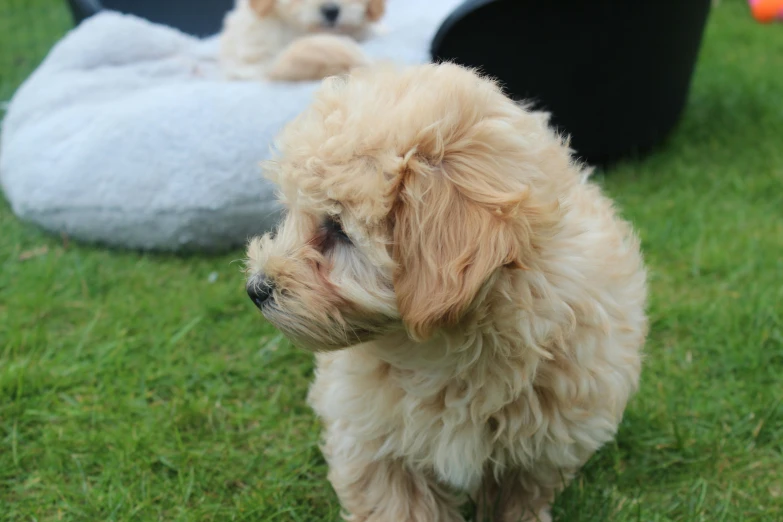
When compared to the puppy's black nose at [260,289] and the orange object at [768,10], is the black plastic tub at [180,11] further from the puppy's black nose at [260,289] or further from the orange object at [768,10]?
the orange object at [768,10]

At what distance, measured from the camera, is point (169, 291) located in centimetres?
357

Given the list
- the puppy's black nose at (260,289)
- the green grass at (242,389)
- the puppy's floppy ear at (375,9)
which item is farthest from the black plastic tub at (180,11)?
the puppy's black nose at (260,289)

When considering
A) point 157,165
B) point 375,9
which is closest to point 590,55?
point 375,9

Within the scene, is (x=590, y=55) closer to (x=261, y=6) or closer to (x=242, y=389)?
(x=261, y=6)

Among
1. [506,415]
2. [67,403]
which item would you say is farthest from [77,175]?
[506,415]

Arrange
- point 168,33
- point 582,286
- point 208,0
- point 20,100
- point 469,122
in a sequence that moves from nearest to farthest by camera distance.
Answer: point 469,122, point 582,286, point 20,100, point 168,33, point 208,0

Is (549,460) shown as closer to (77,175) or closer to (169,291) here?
(169,291)

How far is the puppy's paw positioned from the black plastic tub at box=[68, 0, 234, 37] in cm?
179

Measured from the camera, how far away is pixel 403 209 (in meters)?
1.67

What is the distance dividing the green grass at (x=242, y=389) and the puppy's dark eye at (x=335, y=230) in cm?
105

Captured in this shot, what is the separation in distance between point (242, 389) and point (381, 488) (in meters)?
1.00

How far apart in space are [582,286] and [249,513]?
1.21m

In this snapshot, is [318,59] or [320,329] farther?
[318,59]

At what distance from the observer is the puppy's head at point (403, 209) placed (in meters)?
1.62
